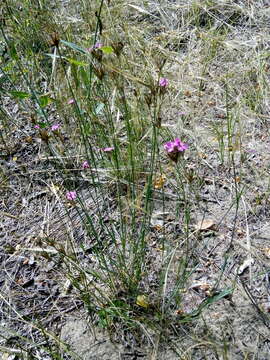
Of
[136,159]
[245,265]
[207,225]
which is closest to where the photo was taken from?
[245,265]

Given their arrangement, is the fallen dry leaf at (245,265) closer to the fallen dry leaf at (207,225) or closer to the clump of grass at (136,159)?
the clump of grass at (136,159)

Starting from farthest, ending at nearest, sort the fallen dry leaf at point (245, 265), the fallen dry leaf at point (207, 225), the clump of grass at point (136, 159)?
the fallen dry leaf at point (207, 225), the fallen dry leaf at point (245, 265), the clump of grass at point (136, 159)

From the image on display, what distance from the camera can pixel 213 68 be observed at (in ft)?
7.14

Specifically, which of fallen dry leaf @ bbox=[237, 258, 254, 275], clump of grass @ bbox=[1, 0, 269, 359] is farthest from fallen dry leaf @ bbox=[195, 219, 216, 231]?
fallen dry leaf @ bbox=[237, 258, 254, 275]

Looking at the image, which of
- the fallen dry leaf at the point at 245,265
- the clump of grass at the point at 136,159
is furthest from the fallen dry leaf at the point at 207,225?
the fallen dry leaf at the point at 245,265

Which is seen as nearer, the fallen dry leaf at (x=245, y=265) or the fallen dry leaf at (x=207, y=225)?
the fallen dry leaf at (x=245, y=265)

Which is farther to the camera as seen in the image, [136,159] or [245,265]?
[136,159]

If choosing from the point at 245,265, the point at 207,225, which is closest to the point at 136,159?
the point at 207,225

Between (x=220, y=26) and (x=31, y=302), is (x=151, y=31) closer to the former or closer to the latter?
(x=220, y=26)

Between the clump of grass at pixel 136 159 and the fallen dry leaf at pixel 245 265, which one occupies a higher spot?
the clump of grass at pixel 136 159

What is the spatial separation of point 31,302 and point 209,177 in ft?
2.53

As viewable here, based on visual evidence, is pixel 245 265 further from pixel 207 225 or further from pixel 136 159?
pixel 136 159

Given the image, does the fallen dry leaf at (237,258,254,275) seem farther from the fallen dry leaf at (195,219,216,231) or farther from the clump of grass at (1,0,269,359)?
the fallen dry leaf at (195,219,216,231)

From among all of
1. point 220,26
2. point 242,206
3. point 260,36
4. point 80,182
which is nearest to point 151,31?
point 220,26
